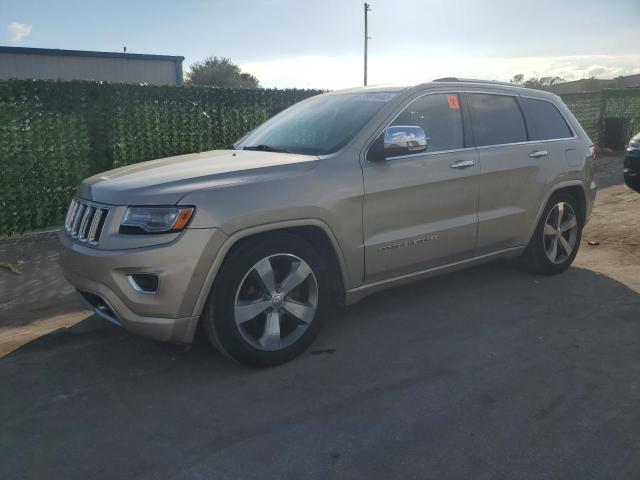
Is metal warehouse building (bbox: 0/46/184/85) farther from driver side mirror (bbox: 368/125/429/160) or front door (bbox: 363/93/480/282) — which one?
driver side mirror (bbox: 368/125/429/160)

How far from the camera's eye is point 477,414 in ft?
10.3

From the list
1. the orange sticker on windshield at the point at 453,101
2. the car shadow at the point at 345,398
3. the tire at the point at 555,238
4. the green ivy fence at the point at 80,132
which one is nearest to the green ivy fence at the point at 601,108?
the green ivy fence at the point at 80,132

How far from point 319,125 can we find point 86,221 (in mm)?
1805

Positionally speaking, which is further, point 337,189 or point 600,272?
point 600,272

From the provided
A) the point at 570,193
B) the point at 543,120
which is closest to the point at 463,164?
the point at 543,120

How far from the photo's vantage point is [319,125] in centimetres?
444


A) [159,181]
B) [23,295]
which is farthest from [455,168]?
[23,295]

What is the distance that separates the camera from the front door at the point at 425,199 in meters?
4.05

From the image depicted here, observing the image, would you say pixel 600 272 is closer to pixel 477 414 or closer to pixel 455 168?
pixel 455 168

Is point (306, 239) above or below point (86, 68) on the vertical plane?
below

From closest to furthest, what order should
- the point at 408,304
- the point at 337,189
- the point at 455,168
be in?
the point at 337,189
the point at 455,168
the point at 408,304

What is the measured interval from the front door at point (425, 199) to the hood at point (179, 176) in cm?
63

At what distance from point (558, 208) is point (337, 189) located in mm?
2666

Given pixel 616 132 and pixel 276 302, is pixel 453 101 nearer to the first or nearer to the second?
pixel 276 302
